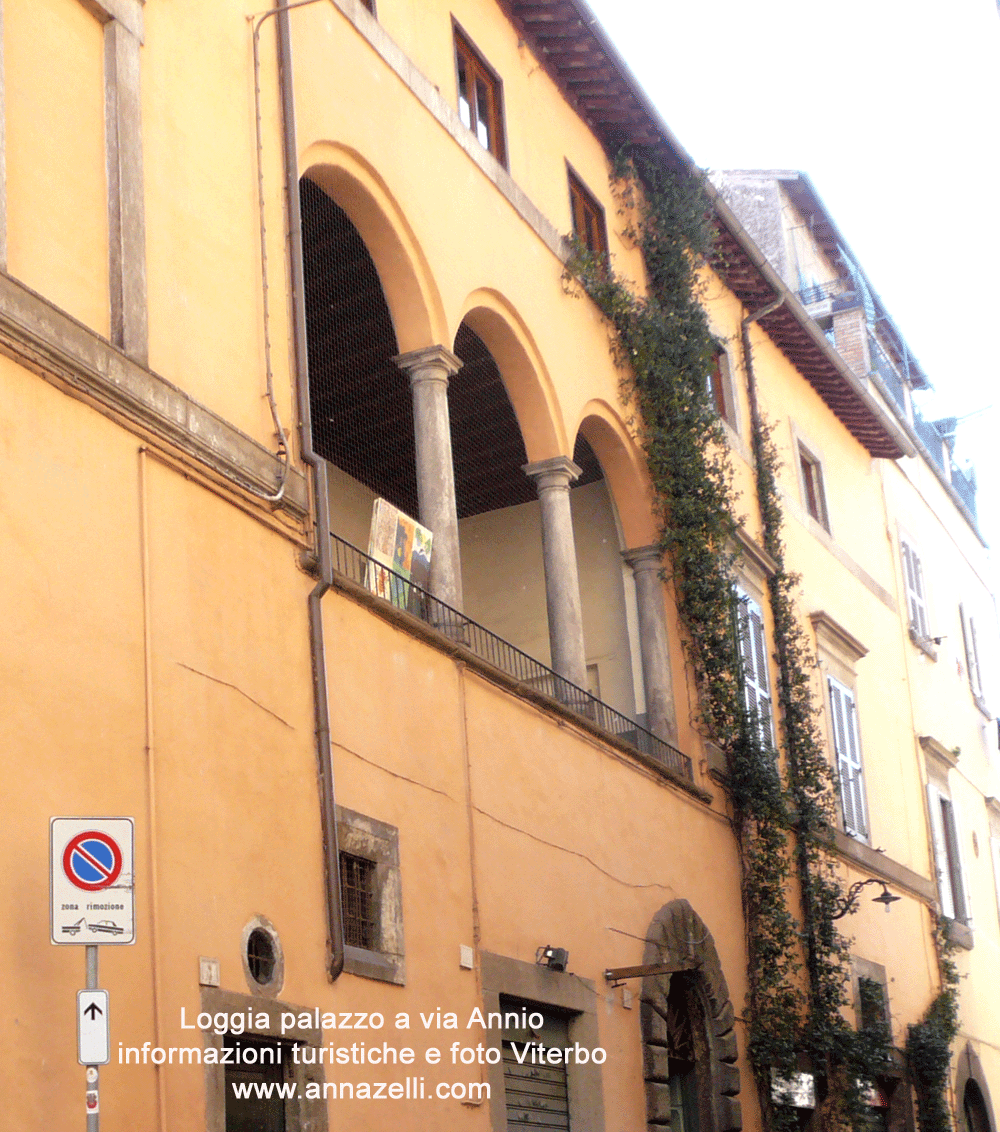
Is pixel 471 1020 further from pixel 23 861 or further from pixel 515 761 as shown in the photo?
pixel 23 861

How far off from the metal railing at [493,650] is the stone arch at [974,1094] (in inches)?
296

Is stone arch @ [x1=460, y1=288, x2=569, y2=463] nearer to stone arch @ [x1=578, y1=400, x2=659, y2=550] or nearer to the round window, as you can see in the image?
stone arch @ [x1=578, y1=400, x2=659, y2=550]

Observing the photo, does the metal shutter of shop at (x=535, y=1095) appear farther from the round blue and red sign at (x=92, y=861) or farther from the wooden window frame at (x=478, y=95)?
the wooden window frame at (x=478, y=95)

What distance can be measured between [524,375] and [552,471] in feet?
2.57

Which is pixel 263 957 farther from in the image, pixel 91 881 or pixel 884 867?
pixel 884 867

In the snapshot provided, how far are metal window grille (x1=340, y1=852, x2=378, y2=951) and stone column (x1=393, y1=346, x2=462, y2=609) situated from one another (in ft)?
7.72

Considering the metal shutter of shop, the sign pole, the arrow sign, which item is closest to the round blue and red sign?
the sign pole

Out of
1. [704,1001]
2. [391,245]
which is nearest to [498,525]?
[704,1001]

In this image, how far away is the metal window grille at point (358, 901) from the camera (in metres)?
9.32

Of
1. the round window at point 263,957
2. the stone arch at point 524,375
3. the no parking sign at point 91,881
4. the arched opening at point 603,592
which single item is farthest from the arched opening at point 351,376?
the no parking sign at point 91,881

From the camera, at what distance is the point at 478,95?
1360 cm

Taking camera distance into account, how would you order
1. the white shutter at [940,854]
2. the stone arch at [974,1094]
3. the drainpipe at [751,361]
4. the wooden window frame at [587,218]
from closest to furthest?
the wooden window frame at [587,218], the drainpipe at [751,361], the stone arch at [974,1094], the white shutter at [940,854]

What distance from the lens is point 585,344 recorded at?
14.4 metres

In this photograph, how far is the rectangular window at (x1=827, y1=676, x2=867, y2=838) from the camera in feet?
60.1
